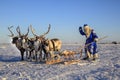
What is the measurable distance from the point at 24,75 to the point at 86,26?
17.0ft

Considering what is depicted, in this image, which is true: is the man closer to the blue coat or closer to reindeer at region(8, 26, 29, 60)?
the blue coat

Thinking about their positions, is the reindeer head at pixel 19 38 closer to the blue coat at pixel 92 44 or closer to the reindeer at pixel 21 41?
the reindeer at pixel 21 41

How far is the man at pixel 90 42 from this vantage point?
44.9ft

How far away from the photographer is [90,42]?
45.3ft

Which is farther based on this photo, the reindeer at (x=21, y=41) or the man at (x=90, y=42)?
the reindeer at (x=21, y=41)

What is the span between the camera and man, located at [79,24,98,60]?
1370cm

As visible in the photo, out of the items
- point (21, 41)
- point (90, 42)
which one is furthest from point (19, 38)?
point (90, 42)

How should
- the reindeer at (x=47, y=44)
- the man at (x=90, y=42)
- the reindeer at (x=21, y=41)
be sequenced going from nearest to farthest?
the man at (x=90, y=42), the reindeer at (x=47, y=44), the reindeer at (x=21, y=41)

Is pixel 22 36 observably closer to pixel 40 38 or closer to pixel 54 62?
pixel 40 38

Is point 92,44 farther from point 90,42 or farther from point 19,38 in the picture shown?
point 19,38

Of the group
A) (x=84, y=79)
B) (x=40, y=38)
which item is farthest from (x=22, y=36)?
(x=84, y=79)

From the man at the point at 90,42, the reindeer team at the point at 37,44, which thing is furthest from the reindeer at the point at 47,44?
the man at the point at 90,42

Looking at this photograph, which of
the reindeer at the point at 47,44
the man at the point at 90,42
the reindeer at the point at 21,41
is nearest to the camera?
the man at the point at 90,42

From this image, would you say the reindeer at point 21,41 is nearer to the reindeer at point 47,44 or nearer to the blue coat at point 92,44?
the reindeer at point 47,44
